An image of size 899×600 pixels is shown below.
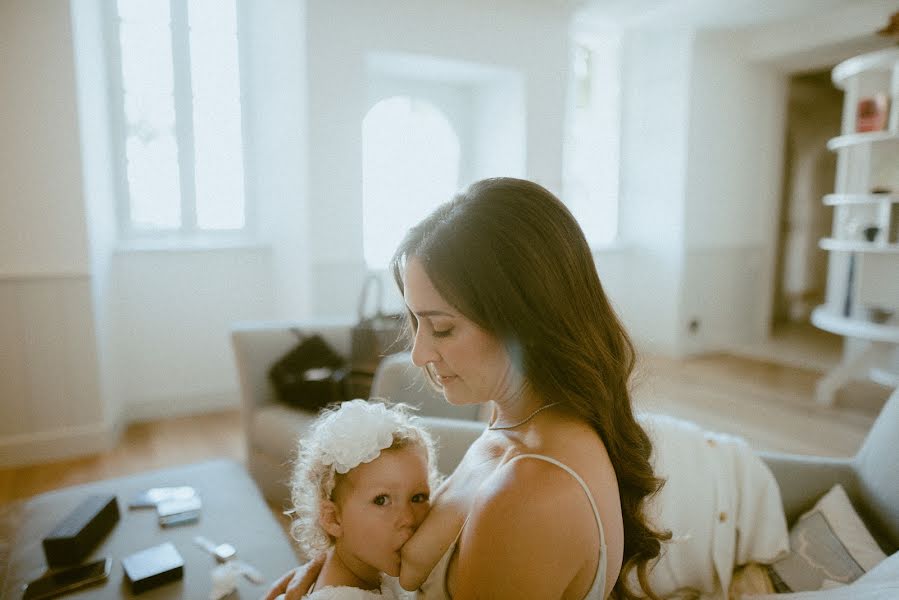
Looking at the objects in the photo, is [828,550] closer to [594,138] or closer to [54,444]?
[54,444]

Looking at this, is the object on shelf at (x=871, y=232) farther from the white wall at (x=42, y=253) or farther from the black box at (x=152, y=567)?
the white wall at (x=42, y=253)

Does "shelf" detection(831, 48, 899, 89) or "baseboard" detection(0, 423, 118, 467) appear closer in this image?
"baseboard" detection(0, 423, 118, 467)

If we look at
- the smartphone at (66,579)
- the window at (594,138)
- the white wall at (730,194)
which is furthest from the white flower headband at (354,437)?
the white wall at (730,194)

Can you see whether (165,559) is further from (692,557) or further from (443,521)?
(692,557)

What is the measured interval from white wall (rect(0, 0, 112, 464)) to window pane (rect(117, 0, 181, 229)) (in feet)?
2.72

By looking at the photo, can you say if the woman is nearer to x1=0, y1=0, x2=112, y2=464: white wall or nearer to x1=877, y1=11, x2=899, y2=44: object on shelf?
x1=0, y1=0, x2=112, y2=464: white wall

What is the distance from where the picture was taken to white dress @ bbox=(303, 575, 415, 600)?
96 centimetres

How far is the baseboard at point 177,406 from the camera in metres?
3.47

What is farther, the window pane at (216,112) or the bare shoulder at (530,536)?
the window pane at (216,112)

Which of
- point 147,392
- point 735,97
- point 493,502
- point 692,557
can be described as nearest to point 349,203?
point 147,392

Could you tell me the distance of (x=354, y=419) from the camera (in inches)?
39.7

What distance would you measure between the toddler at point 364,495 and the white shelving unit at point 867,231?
3302 millimetres

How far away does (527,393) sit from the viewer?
2.80 feet

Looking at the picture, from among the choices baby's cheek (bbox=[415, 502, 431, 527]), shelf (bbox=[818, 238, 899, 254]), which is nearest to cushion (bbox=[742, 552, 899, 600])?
baby's cheek (bbox=[415, 502, 431, 527])
